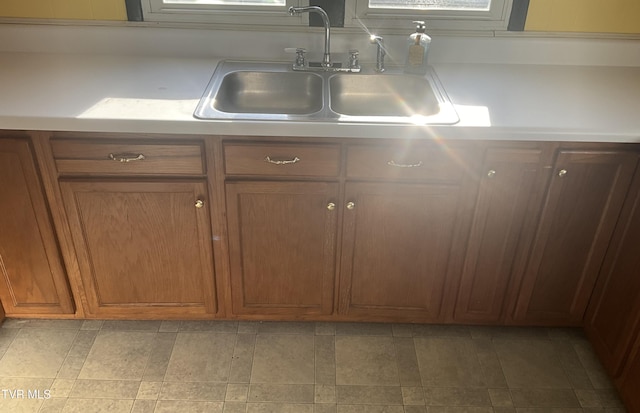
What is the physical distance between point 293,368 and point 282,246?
46 centimetres

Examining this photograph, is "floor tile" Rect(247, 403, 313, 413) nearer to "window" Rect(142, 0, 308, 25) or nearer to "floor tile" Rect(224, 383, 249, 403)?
"floor tile" Rect(224, 383, 249, 403)

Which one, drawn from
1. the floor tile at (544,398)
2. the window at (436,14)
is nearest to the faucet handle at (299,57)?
the window at (436,14)

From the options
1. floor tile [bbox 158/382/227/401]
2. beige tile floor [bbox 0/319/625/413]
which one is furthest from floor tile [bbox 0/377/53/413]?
floor tile [bbox 158/382/227/401]

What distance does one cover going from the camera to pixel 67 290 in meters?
1.91

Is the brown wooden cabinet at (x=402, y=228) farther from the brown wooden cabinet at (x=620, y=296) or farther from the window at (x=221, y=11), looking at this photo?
the window at (x=221, y=11)

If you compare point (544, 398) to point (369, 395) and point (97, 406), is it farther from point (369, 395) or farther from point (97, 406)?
point (97, 406)

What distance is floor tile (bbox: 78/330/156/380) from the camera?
186 cm

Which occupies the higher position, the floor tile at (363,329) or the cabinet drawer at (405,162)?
the cabinet drawer at (405,162)

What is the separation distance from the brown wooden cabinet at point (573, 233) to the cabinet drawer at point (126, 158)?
45.5 inches

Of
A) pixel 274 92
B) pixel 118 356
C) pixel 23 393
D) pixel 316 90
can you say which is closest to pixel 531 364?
pixel 316 90

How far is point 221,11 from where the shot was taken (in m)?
2.00

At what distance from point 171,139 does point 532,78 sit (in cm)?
133

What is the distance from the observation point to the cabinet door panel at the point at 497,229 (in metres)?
1.63

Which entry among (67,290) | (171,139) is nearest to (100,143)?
(171,139)
